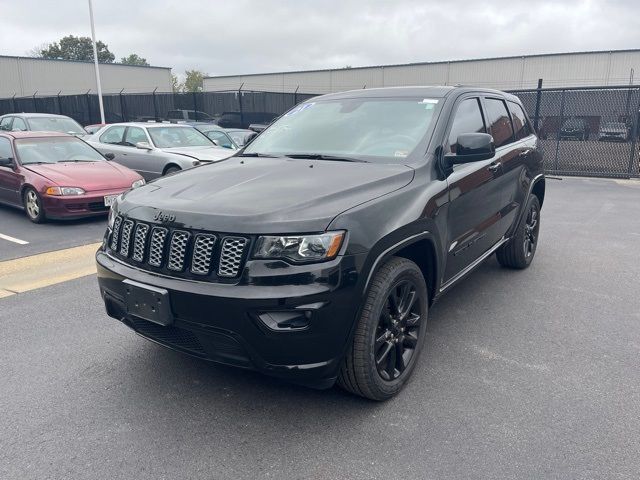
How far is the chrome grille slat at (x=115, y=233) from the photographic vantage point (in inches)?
121

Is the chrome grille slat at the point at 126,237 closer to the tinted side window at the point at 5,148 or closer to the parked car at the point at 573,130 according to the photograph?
the tinted side window at the point at 5,148

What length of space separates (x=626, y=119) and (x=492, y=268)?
415 inches

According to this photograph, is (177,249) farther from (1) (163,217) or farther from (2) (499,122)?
(2) (499,122)

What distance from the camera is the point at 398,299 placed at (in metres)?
3.03

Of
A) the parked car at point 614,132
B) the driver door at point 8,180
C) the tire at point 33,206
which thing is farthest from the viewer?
the parked car at point 614,132

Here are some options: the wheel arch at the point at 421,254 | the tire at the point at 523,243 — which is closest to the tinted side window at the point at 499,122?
the tire at the point at 523,243

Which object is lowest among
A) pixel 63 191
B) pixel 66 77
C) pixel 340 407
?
pixel 340 407

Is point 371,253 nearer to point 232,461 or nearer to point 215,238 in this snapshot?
point 215,238

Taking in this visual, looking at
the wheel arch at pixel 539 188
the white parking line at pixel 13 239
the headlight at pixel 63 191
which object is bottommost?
the white parking line at pixel 13 239

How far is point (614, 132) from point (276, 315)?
46.3 ft

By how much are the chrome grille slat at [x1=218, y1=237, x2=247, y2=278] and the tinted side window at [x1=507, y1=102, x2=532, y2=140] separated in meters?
3.56

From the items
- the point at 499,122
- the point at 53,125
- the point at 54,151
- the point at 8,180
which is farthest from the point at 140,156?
the point at 499,122

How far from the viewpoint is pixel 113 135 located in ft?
37.5

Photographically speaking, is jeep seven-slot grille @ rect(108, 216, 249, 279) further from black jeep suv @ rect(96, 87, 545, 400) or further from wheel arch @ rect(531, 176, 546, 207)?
wheel arch @ rect(531, 176, 546, 207)
